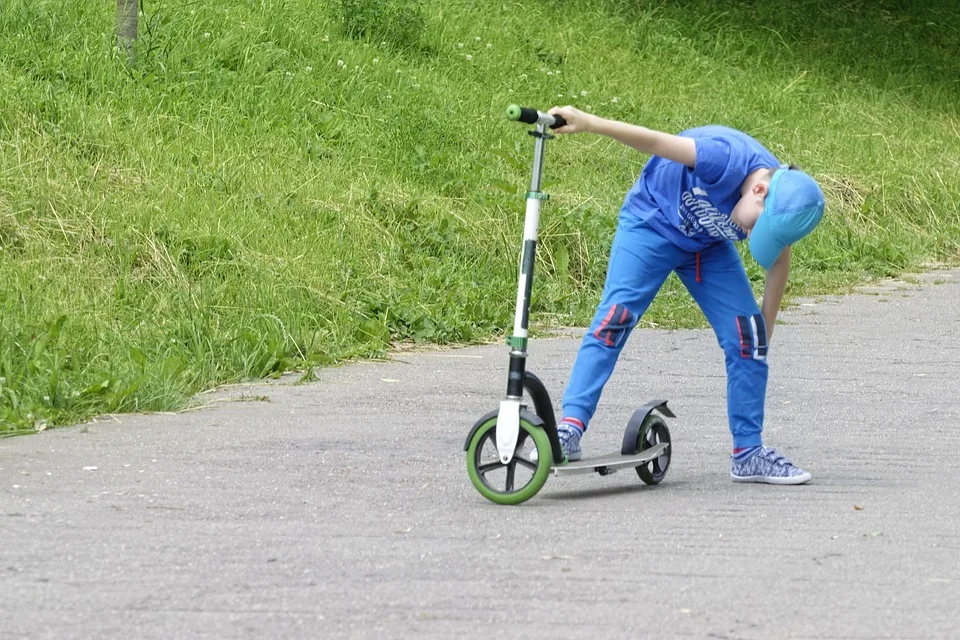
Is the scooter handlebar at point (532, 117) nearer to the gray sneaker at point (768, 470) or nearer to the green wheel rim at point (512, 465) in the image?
the green wheel rim at point (512, 465)

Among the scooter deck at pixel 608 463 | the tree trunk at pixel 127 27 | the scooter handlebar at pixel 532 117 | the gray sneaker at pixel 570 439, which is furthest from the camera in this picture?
the tree trunk at pixel 127 27

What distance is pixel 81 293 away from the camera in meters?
8.16

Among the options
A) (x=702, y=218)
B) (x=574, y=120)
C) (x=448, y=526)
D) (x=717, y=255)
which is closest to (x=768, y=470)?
(x=717, y=255)

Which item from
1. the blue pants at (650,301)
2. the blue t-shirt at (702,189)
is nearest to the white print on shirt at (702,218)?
the blue t-shirt at (702,189)

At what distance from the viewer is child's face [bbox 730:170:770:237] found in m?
5.08

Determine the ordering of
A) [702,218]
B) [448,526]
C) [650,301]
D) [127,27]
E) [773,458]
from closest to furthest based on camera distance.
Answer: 1. [448,526]
2. [702,218]
3. [650,301]
4. [773,458]
5. [127,27]

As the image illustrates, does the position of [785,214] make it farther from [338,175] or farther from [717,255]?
[338,175]

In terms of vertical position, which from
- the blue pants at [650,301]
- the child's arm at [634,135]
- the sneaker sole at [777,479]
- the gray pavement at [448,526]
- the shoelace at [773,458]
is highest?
the child's arm at [634,135]

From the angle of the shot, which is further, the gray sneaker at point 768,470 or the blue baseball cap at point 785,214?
the gray sneaker at point 768,470

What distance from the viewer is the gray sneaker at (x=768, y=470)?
5.39m

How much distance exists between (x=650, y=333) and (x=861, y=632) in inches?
224

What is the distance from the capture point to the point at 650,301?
209 inches

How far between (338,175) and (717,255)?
604 centimetres

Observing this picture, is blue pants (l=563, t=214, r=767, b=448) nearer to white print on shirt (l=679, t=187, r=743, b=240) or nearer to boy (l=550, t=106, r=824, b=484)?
boy (l=550, t=106, r=824, b=484)
